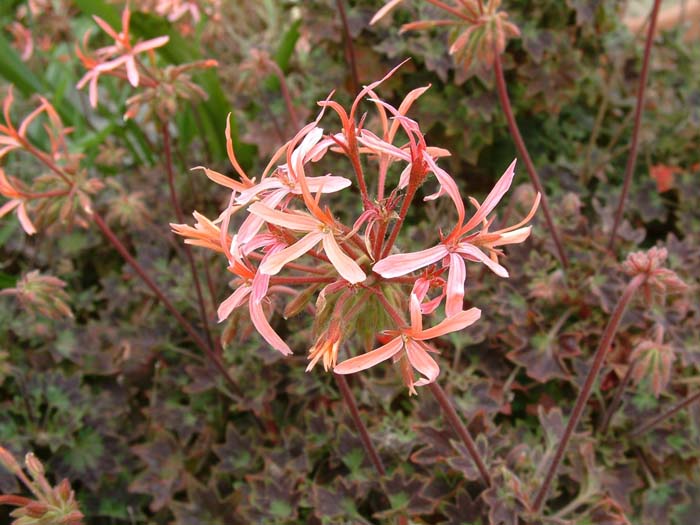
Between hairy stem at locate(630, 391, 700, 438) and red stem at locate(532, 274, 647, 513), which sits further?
hairy stem at locate(630, 391, 700, 438)

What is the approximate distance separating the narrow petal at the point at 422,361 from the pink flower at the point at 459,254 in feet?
0.21

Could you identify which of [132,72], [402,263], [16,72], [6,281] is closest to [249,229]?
[402,263]

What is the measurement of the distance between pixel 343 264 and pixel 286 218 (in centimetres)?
10

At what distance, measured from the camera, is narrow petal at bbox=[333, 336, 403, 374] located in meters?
0.81

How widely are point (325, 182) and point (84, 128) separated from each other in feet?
6.88

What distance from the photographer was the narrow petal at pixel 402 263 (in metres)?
0.81

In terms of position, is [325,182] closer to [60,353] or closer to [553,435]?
[553,435]

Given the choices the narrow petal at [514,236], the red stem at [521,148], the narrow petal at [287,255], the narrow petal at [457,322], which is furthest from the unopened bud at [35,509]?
the red stem at [521,148]

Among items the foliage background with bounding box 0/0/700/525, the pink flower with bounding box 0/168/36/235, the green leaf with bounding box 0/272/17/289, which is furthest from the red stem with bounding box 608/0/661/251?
the green leaf with bounding box 0/272/17/289

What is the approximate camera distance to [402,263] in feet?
2.68

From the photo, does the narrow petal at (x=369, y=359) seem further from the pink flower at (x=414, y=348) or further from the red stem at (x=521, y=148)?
the red stem at (x=521, y=148)

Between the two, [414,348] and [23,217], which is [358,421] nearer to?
[414,348]

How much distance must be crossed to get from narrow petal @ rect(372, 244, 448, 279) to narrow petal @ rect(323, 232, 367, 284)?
2 centimetres

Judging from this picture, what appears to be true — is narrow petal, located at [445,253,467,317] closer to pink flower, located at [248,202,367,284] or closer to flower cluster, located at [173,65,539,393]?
flower cluster, located at [173,65,539,393]
